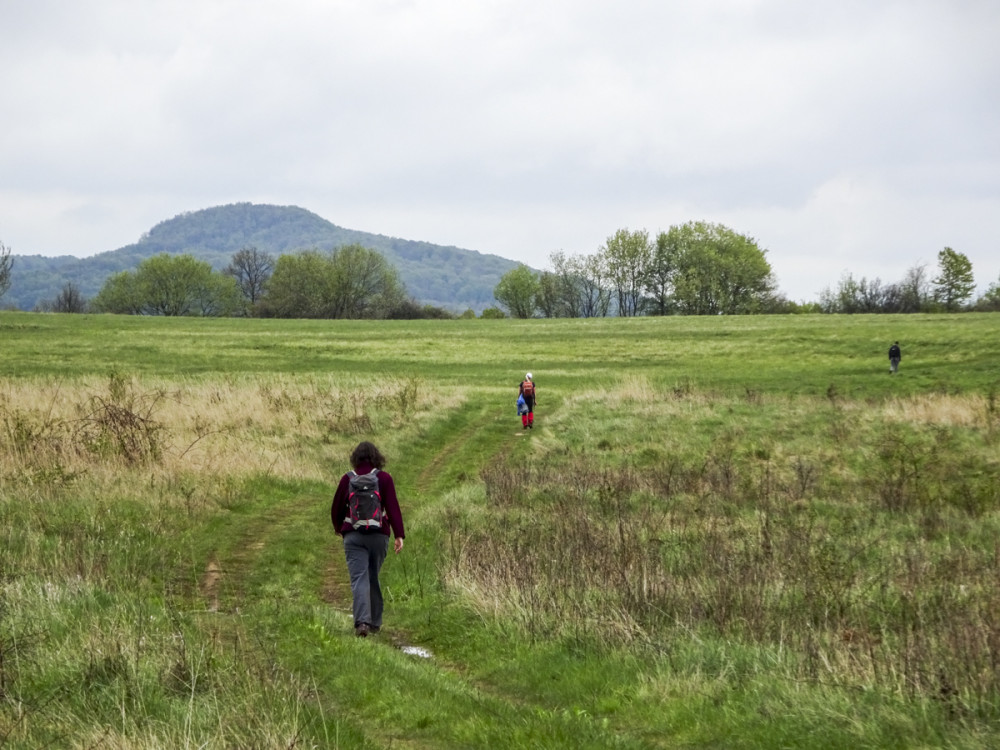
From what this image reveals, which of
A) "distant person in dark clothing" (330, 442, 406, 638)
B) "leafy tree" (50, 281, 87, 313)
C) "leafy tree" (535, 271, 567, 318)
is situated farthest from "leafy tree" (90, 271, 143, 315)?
"distant person in dark clothing" (330, 442, 406, 638)

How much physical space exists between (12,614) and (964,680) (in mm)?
8059

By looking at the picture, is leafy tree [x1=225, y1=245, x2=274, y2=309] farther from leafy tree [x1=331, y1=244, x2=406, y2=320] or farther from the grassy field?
the grassy field

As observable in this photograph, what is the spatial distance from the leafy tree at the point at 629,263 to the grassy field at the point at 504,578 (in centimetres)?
9983

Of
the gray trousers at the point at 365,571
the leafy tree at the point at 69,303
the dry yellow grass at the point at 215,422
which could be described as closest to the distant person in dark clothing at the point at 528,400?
the dry yellow grass at the point at 215,422

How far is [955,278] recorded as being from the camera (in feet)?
370

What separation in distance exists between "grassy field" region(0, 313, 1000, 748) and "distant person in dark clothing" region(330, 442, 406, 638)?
0.29m

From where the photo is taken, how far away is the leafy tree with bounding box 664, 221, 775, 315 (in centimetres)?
11531

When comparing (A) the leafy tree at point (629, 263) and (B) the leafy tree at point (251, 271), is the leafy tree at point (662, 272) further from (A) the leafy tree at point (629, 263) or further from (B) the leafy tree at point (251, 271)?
(B) the leafy tree at point (251, 271)

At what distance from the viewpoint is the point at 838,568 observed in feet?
37.5

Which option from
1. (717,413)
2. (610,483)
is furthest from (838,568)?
(717,413)

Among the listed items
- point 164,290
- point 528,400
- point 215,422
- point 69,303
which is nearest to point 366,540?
point 215,422

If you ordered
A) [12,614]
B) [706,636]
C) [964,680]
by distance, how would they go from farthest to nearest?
[706,636] → [12,614] → [964,680]

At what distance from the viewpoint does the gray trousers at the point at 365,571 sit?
961 centimetres

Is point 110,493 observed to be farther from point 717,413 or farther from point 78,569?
point 717,413
